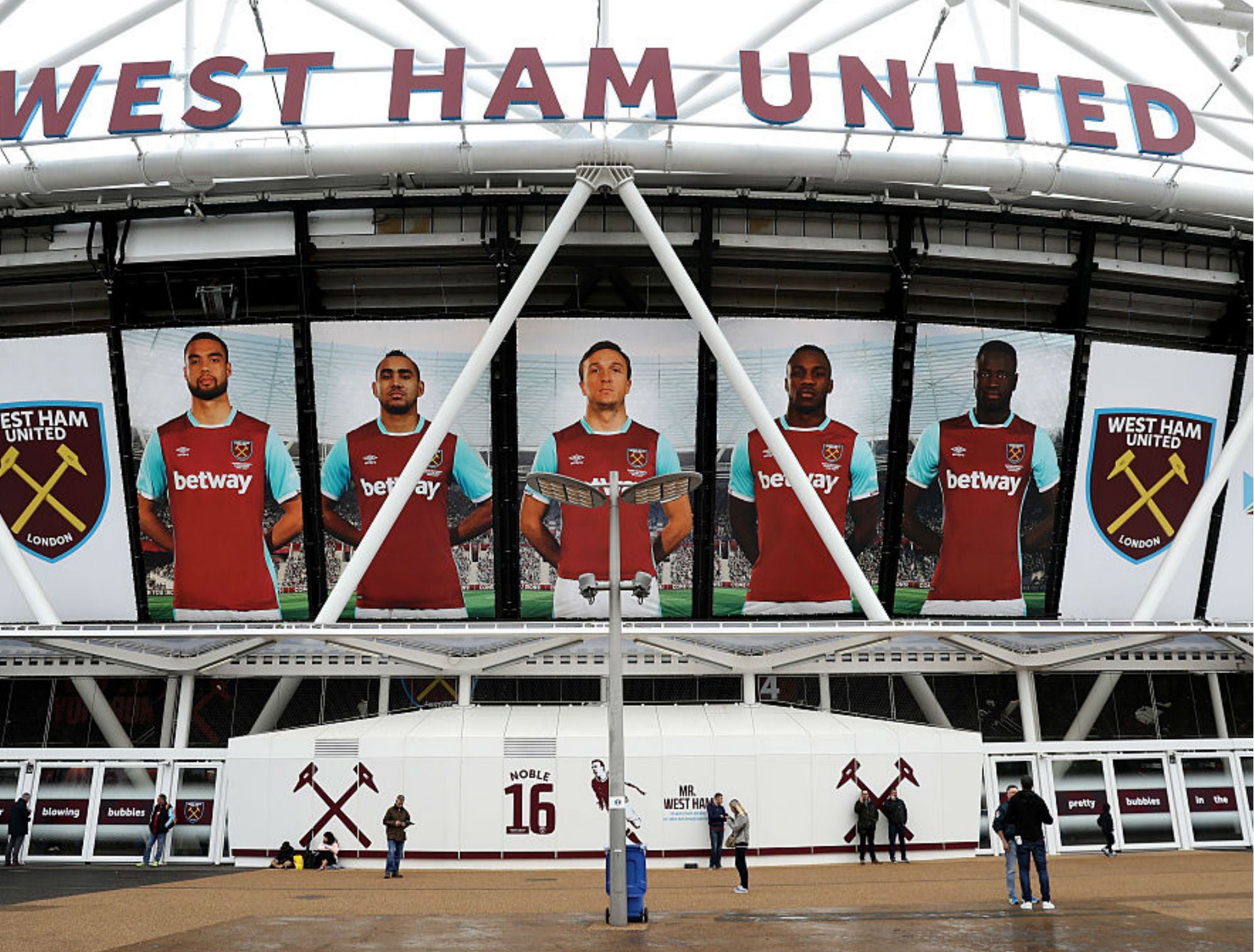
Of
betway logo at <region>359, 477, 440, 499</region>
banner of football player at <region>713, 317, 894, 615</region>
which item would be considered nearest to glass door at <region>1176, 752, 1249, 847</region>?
banner of football player at <region>713, 317, 894, 615</region>

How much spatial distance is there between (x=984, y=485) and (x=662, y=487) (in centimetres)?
1501

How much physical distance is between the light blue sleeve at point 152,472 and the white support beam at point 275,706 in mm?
6024

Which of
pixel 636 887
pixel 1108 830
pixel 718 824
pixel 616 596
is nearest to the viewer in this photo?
pixel 636 887

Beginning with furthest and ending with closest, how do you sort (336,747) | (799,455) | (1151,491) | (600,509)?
(1151,491) < (600,509) < (799,455) < (336,747)

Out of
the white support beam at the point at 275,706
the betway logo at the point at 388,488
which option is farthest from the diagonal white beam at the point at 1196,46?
the white support beam at the point at 275,706

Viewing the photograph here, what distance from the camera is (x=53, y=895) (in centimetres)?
1922

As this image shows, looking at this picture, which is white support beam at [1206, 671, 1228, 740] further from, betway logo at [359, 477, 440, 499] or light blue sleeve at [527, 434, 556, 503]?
betway logo at [359, 477, 440, 499]

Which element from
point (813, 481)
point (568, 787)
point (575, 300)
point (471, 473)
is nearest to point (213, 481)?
point (471, 473)

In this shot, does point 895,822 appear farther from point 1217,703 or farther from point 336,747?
point 336,747

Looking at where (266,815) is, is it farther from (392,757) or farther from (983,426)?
(983,426)

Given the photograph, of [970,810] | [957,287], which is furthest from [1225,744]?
[957,287]

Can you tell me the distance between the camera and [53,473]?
2953 cm

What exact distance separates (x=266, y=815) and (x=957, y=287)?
21623 mm

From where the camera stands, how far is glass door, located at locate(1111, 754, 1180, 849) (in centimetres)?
2792
